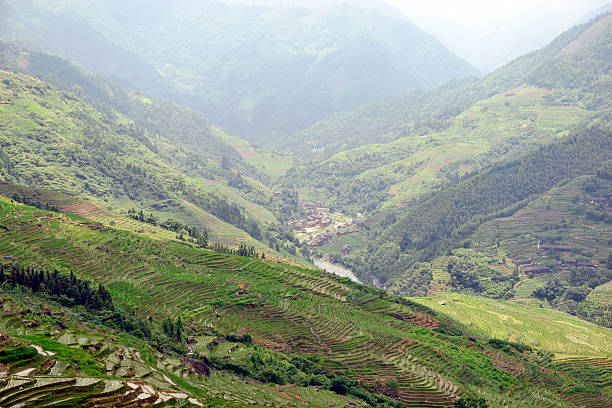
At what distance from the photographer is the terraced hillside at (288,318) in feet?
221

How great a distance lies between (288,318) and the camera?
76438 millimetres

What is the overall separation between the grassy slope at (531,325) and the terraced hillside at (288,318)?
12.5 m

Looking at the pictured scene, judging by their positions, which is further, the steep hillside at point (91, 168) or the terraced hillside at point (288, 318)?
the steep hillside at point (91, 168)

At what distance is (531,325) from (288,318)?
51.7 meters

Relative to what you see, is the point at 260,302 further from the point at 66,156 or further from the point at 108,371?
the point at 66,156

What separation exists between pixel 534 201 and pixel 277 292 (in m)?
114

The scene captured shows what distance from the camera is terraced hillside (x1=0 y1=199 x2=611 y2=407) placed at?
6744 cm

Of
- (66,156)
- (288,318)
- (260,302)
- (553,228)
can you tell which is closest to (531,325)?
(288,318)

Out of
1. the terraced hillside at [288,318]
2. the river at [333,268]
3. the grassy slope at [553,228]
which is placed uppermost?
the grassy slope at [553,228]

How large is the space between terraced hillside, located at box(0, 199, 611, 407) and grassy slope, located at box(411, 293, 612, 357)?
12.5 meters

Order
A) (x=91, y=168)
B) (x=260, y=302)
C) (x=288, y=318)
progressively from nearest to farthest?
(x=288, y=318), (x=260, y=302), (x=91, y=168)

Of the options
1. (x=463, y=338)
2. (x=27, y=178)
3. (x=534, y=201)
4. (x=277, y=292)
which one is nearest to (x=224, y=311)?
(x=277, y=292)

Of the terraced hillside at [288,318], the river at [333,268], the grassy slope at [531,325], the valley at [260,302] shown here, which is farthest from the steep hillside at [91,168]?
the grassy slope at [531,325]

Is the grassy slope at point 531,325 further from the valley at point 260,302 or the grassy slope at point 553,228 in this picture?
the grassy slope at point 553,228
